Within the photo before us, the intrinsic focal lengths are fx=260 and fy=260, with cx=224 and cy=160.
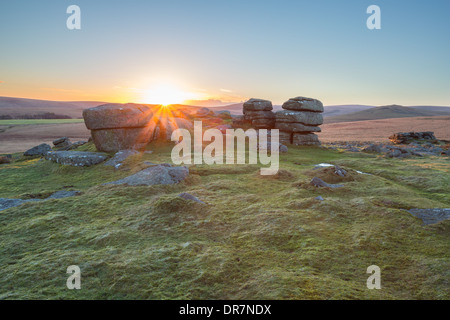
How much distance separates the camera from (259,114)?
3069 centimetres

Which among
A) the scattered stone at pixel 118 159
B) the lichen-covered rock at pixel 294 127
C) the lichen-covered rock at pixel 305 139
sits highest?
the lichen-covered rock at pixel 294 127

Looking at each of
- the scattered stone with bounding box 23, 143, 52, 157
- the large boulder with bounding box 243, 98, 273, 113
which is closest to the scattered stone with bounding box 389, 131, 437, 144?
the large boulder with bounding box 243, 98, 273, 113

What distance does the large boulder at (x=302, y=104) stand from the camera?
28688 mm

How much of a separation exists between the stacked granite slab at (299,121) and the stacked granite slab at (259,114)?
1196mm

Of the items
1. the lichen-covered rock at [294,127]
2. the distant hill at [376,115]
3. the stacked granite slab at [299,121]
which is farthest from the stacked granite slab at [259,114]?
the distant hill at [376,115]

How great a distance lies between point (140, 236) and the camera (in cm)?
649

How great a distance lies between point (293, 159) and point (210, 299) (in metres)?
15.5

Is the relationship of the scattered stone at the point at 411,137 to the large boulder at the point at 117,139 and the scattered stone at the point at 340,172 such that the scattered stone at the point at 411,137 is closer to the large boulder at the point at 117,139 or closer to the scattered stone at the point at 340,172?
the scattered stone at the point at 340,172

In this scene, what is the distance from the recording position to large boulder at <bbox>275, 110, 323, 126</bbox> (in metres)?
28.1

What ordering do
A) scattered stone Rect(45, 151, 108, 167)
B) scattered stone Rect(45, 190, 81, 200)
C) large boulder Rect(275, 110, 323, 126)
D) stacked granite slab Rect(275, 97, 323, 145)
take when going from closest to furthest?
scattered stone Rect(45, 190, 81, 200), scattered stone Rect(45, 151, 108, 167), stacked granite slab Rect(275, 97, 323, 145), large boulder Rect(275, 110, 323, 126)

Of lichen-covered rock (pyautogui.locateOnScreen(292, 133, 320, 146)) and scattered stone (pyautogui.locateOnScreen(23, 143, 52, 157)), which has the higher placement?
lichen-covered rock (pyautogui.locateOnScreen(292, 133, 320, 146))

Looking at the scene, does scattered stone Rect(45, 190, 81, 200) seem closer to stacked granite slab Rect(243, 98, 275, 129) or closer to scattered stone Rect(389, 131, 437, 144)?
stacked granite slab Rect(243, 98, 275, 129)

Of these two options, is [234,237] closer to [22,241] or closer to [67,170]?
[22,241]
